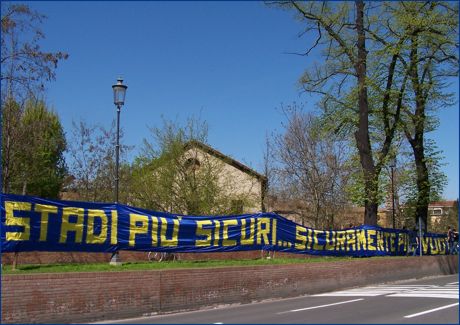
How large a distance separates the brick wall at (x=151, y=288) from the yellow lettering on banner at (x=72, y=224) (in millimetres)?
2244

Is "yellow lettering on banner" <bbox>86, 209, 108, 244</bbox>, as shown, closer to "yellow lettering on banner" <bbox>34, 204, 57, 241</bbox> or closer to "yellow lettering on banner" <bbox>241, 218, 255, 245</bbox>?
"yellow lettering on banner" <bbox>34, 204, 57, 241</bbox>

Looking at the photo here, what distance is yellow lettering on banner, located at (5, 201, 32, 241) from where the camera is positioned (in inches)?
515

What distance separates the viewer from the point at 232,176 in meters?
30.2

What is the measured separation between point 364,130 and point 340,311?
15191 millimetres

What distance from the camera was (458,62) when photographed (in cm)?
2775

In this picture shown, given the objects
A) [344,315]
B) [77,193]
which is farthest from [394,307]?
[77,193]

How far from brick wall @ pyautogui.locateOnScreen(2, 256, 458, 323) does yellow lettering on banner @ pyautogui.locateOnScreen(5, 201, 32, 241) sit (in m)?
2.14

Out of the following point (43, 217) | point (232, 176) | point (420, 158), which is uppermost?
point (420, 158)

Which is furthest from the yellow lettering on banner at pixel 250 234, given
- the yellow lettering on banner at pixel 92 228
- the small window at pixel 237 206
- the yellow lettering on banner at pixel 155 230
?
the small window at pixel 237 206

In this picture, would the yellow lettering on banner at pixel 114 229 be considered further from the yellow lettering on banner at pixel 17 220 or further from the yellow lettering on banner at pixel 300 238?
the yellow lettering on banner at pixel 300 238

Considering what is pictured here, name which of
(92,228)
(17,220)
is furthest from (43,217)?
(92,228)

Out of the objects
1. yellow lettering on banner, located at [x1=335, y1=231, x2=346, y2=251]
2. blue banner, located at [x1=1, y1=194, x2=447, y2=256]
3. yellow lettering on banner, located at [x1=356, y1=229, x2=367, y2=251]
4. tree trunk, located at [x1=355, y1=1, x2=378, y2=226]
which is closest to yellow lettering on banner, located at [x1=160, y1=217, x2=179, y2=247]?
blue banner, located at [x1=1, y1=194, x2=447, y2=256]

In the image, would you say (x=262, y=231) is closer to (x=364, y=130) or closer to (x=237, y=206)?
(x=364, y=130)

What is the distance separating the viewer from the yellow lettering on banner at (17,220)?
13.1m
